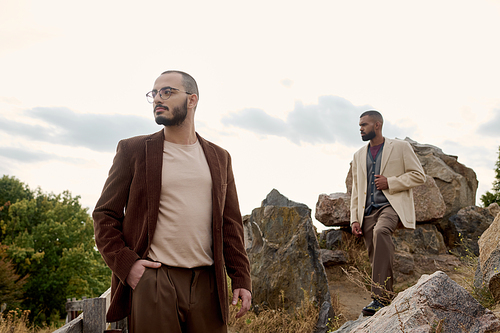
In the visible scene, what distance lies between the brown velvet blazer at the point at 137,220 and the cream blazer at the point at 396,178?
2.72m

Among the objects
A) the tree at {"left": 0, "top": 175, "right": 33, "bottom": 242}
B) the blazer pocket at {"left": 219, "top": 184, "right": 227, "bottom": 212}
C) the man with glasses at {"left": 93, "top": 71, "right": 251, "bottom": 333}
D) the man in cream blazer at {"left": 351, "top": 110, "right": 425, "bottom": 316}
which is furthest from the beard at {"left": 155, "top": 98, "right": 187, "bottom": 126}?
the tree at {"left": 0, "top": 175, "right": 33, "bottom": 242}

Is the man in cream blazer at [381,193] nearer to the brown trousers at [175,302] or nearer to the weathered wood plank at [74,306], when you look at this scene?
the brown trousers at [175,302]

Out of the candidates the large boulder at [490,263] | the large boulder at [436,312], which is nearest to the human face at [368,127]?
the large boulder at [490,263]

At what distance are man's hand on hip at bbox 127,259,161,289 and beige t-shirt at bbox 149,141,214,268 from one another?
2.5 inches

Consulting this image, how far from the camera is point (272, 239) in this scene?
6527mm

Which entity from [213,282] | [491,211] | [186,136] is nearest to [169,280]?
[213,282]

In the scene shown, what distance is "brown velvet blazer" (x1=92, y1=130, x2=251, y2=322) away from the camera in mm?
2176

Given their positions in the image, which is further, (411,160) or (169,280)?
(411,160)

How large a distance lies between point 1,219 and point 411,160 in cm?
2717

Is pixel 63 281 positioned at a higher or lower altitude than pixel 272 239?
lower

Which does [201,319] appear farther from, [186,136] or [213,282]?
[186,136]

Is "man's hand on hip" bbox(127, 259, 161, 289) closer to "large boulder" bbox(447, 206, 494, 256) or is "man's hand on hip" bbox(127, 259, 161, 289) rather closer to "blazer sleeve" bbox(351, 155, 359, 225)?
"blazer sleeve" bbox(351, 155, 359, 225)

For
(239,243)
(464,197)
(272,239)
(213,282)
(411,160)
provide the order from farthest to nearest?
(464,197) → (272,239) → (411,160) → (239,243) → (213,282)

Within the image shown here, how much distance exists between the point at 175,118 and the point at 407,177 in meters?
3.22
